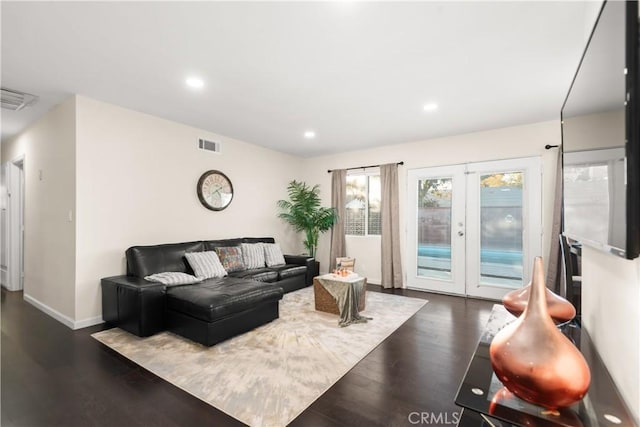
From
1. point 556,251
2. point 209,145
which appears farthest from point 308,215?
point 556,251

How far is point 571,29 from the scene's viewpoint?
82.5 inches

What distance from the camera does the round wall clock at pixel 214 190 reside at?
176 inches

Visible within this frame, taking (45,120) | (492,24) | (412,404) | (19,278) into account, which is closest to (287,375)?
(412,404)

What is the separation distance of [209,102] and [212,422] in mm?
3178

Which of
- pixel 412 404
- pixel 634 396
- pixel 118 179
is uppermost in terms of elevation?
pixel 118 179

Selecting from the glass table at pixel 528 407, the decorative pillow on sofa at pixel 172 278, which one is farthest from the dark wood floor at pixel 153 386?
the glass table at pixel 528 407

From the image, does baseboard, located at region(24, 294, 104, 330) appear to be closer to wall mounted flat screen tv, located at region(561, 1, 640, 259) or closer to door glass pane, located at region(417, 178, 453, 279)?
wall mounted flat screen tv, located at region(561, 1, 640, 259)

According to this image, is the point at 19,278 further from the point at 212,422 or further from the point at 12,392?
the point at 212,422

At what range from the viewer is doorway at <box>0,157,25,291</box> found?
4617 mm

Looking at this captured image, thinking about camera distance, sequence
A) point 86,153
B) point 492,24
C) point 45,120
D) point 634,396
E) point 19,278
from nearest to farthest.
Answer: point 634,396 → point 492,24 → point 86,153 → point 45,120 → point 19,278

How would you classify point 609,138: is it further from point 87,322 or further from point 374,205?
point 374,205

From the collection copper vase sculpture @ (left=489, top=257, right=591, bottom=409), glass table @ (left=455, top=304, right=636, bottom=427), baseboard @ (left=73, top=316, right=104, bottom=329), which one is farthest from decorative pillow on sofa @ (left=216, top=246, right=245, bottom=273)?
copper vase sculpture @ (left=489, top=257, right=591, bottom=409)

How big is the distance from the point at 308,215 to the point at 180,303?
10.7 ft

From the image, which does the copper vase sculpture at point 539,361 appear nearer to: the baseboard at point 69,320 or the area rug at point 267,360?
the area rug at point 267,360
